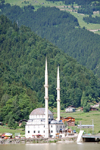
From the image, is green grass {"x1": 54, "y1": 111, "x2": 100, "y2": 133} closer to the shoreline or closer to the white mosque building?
the white mosque building

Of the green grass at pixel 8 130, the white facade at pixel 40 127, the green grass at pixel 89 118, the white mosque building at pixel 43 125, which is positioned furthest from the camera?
the green grass at pixel 89 118

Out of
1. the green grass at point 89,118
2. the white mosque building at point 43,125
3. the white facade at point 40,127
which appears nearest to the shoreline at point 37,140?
the white mosque building at point 43,125

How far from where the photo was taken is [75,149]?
108 metres

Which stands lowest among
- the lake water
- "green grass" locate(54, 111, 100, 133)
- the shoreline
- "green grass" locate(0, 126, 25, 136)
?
"green grass" locate(54, 111, 100, 133)

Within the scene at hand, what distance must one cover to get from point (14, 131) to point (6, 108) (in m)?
22.8

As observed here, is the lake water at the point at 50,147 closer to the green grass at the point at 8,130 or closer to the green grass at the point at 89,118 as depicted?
the green grass at the point at 8,130

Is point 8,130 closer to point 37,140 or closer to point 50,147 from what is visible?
point 37,140

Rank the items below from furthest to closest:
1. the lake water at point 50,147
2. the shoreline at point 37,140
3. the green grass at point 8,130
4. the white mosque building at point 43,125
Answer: the green grass at point 8,130, the white mosque building at point 43,125, the shoreline at point 37,140, the lake water at point 50,147

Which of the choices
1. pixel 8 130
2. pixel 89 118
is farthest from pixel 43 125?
pixel 89 118

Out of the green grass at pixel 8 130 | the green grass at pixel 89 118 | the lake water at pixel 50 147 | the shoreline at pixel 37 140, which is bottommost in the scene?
the green grass at pixel 89 118

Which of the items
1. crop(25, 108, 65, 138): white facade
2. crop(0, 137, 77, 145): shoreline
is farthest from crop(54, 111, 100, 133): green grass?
crop(0, 137, 77, 145): shoreline

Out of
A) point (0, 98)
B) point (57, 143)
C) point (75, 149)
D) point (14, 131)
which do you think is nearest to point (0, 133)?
point (14, 131)

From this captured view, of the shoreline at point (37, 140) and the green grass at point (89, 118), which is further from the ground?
the shoreline at point (37, 140)

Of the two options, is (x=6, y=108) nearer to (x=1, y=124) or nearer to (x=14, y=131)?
(x=1, y=124)
